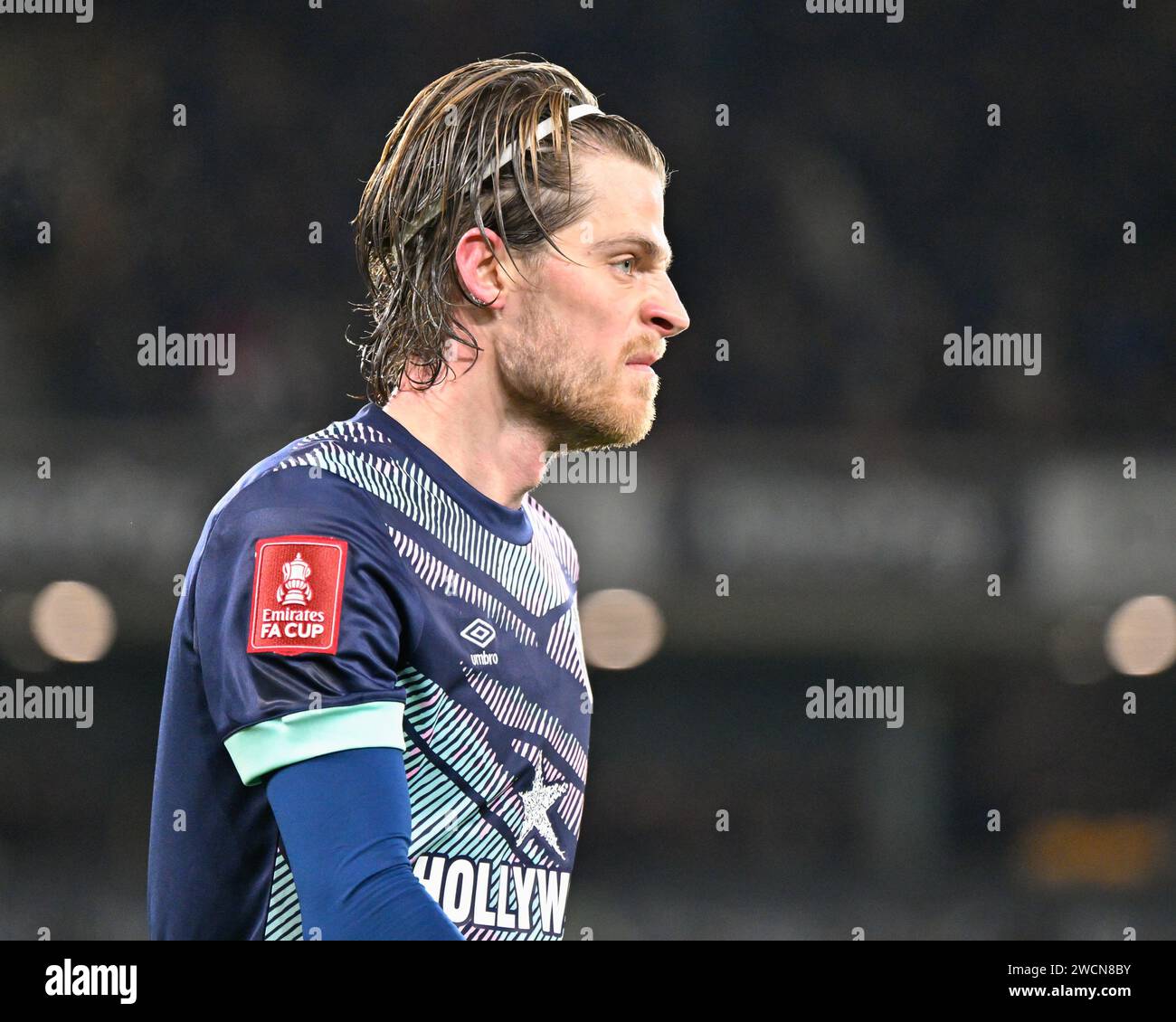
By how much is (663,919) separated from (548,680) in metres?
4.93

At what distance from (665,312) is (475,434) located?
27 centimetres

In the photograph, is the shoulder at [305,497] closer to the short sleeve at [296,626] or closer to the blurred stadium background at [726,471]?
the short sleeve at [296,626]

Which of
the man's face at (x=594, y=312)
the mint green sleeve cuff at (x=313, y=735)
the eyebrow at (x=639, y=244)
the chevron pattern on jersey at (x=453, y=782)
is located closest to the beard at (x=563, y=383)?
the man's face at (x=594, y=312)

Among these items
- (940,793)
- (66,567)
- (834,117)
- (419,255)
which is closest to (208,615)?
(419,255)

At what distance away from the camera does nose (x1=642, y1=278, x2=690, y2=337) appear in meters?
1.69

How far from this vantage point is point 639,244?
1.68m

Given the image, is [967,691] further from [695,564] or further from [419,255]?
[419,255]

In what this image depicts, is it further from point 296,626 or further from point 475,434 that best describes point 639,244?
point 296,626

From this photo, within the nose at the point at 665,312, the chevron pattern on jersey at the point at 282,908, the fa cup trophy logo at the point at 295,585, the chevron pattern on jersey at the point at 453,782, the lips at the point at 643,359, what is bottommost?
the chevron pattern on jersey at the point at 282,908

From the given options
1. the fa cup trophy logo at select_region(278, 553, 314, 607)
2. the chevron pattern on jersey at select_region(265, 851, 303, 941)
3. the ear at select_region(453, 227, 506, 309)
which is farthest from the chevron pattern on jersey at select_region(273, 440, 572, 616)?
the chevron pattern on jersey at select_region(265, 851, 303, 941)

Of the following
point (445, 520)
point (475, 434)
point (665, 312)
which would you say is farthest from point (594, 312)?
point (445, 520)

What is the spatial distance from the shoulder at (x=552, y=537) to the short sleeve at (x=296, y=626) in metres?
0.43

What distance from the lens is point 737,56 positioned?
7414 millimetres

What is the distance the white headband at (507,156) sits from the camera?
5.63ft
